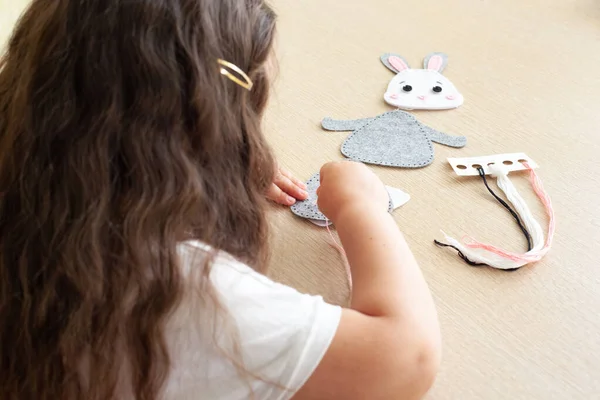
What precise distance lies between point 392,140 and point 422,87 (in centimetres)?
13

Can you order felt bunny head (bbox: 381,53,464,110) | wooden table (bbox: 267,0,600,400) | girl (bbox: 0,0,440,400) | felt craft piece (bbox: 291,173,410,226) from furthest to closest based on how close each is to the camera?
felt bunny head (bbox: 381,53,464,110) → felt craft piece (bbox: 291,173,410,226) → wooden table (bbox: 267,0,600,400) → girl (bbox: 0,0,440,400)

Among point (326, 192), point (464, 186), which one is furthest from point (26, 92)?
point (464, 186)

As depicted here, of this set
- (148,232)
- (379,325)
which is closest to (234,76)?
(148,232)

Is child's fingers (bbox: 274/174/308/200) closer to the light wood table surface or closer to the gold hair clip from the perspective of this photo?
the light wood table surface

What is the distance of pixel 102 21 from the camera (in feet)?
1.50

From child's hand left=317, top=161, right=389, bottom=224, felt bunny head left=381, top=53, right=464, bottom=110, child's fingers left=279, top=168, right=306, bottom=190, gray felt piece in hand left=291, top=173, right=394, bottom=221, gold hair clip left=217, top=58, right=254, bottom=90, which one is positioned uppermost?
gold hair clip left=217, top=58, right=254, bottom=90

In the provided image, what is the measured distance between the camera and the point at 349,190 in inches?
26.8

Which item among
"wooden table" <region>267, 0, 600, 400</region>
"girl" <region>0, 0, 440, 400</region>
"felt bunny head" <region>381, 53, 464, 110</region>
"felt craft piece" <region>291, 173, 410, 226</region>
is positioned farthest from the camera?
"felt bunny head" <region>381, 53, 464, 110</region>

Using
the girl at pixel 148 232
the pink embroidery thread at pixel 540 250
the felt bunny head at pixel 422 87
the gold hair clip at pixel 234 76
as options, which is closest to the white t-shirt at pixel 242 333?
the girl at pixel 148 232

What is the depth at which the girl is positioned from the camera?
0.46 meters

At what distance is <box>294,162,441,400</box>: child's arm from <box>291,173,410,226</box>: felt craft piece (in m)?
0.06

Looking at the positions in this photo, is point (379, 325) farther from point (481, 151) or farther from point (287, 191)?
point (481, 151)

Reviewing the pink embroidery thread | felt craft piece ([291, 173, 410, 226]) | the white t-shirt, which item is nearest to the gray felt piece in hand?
felt craft piece ([291, 173, 410, 226])

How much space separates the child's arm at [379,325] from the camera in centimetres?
52
